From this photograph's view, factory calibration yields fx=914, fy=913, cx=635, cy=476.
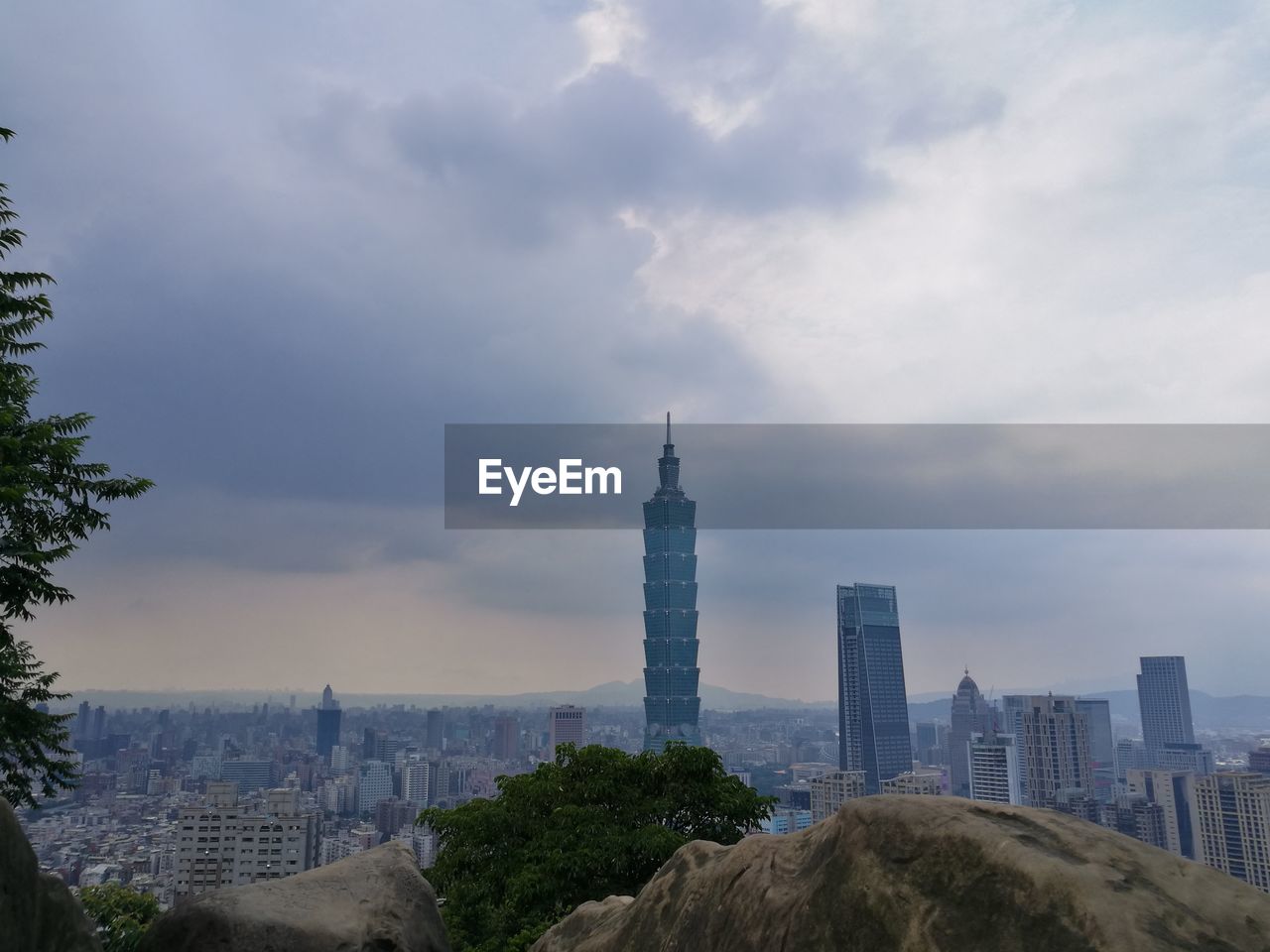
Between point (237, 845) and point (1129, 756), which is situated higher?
point (237, 845)

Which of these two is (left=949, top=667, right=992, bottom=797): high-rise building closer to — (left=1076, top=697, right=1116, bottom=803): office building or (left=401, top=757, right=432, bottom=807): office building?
(left=1076, top=697, right=1116, bottom=803): office building

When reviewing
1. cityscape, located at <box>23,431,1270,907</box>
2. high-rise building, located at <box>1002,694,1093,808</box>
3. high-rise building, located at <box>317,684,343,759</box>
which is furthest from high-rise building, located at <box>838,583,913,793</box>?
high-rise building, located at <box>317,684,343,759</box>

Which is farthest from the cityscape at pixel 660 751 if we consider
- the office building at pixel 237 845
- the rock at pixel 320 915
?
the rock at pixel 320 915

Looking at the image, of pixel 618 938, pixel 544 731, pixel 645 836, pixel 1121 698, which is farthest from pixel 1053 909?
pixel 1121 698

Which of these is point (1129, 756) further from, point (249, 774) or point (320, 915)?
point (320, 915)

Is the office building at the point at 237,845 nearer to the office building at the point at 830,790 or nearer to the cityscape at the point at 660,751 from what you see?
the cityscape at the point at 660,751

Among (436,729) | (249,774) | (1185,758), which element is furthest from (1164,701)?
(249,774)

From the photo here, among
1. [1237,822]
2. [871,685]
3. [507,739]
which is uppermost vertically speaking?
[871,685]
